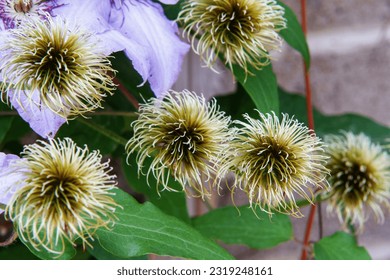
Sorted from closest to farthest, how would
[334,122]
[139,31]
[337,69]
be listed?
[139,31] → [334,122] → [337,69]

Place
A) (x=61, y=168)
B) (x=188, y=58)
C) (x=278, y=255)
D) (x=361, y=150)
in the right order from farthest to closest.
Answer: (x=278, y=255) → (x=188, y=58) → (x=361, y=150) → (x=61, y=168)

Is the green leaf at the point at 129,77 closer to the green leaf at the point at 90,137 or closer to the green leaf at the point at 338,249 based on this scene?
the green leaf at the point at 90,137

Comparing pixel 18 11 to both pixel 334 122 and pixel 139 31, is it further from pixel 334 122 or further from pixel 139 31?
pixel 334 122

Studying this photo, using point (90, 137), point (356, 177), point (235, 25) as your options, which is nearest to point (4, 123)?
point (90, 137)

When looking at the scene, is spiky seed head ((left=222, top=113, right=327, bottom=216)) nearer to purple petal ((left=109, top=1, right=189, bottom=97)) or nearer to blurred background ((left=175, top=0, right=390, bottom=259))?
purple petal ((left=109, top=1, right=189, bottom=97))

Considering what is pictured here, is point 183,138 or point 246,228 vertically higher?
point 183,138
